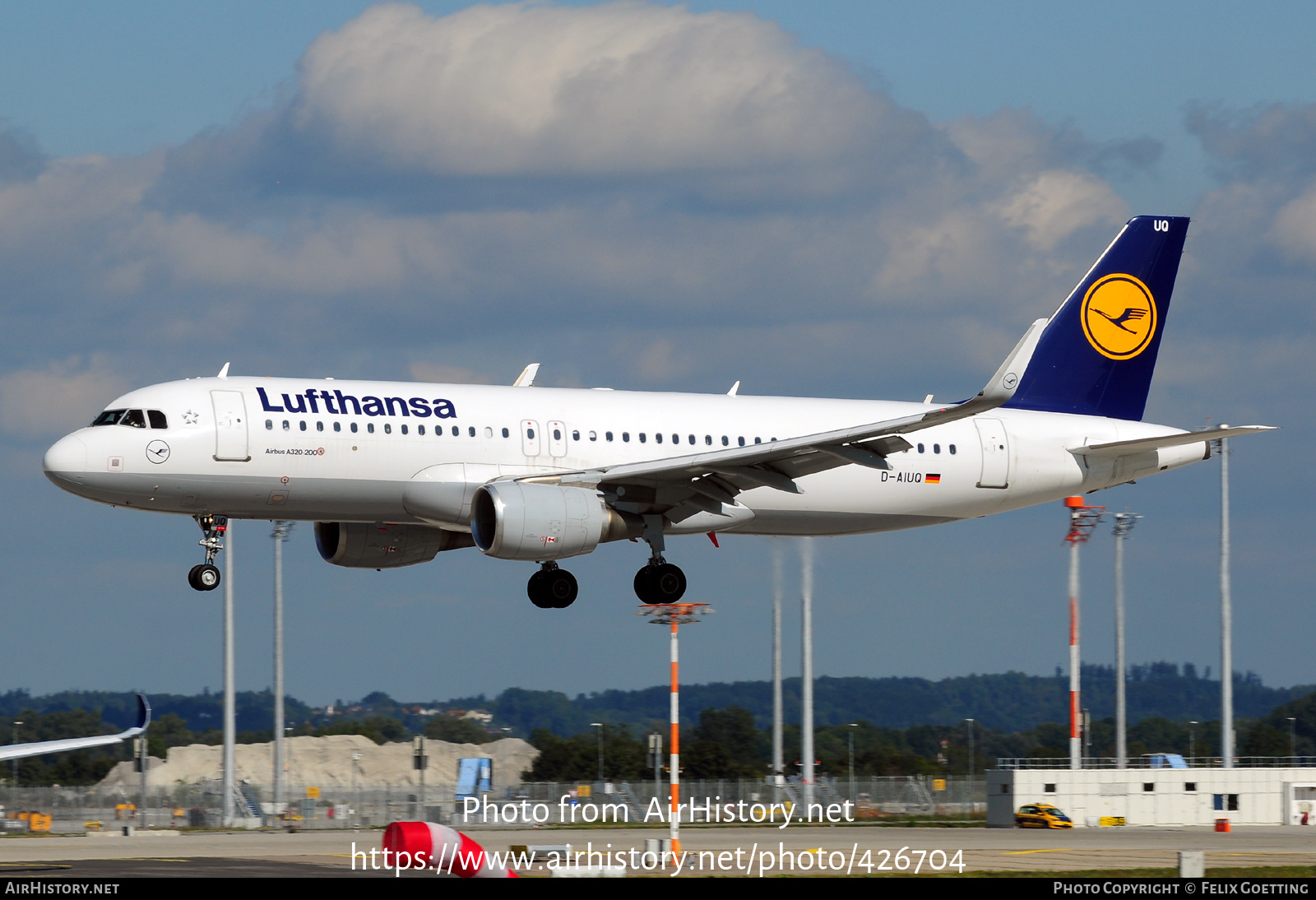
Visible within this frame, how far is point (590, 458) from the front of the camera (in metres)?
44.9

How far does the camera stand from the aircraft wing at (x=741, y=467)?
136 ft

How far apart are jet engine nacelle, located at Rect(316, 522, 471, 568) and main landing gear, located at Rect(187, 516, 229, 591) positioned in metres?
4.03

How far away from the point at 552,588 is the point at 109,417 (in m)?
11.7

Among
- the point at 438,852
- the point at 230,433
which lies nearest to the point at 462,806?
the point at 230,433

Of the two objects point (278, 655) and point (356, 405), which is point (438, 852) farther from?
point (278, 655)

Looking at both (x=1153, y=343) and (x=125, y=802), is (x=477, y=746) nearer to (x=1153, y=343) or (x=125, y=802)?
(x=125, y=802)

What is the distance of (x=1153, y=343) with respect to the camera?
54.0 metres

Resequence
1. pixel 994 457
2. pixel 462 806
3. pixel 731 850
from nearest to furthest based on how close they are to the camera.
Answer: pixel 994 457, pixel 731 850, pixel 462 806

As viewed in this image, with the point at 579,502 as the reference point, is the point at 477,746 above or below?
below

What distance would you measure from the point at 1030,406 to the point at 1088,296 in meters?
4.56

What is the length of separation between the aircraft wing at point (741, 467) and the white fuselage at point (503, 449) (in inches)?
39.9

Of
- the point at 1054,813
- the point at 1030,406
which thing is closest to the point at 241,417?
the point at 1030,406

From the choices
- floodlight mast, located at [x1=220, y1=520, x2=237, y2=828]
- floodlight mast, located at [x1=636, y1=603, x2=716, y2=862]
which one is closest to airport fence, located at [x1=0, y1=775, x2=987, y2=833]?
floodlight mast, located at [x1=220, y1=520, x2=237, y2=828]

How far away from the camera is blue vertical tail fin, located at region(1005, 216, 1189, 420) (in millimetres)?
52125
